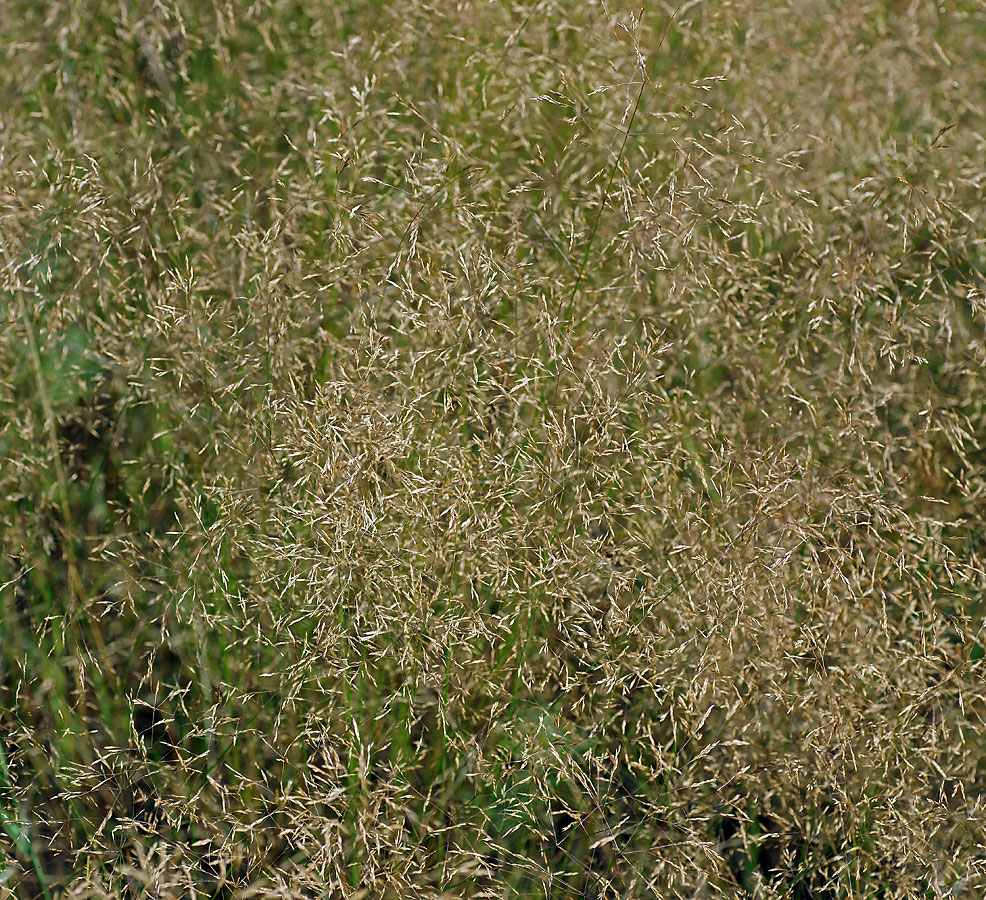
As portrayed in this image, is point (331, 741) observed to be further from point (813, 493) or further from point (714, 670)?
point (813, 493)

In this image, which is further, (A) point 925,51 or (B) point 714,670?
(A) point 925,51

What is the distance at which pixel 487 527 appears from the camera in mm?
1949

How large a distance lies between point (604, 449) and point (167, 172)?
4.94 feet

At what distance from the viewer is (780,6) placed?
3027 mm

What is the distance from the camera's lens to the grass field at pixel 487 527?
1941 millimetres

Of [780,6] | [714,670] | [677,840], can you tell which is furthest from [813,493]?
[780,6]

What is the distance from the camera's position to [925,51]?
306 cm

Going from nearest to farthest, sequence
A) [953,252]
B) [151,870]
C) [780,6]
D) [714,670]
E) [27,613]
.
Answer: [151,870]
[714,670]
[27,613]
[953,252]
[780,6]

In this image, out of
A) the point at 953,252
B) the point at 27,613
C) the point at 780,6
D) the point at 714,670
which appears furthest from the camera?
the point at 780,6

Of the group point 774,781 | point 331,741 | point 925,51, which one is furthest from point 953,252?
point 331,741

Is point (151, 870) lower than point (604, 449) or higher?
lower

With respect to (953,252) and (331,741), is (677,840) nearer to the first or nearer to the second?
(331,741)


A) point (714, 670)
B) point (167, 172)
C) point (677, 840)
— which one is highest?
point (167, 172)

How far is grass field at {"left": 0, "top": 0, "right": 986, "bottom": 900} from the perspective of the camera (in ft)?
6.37
